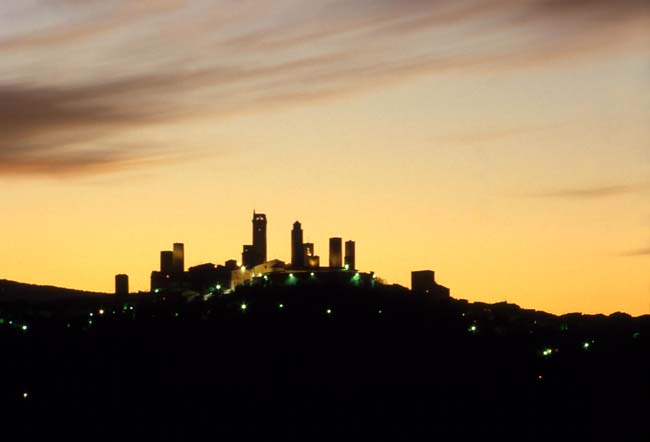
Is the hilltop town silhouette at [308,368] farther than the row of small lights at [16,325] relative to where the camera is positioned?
No

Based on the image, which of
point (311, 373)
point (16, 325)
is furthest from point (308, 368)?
point (16, 325)

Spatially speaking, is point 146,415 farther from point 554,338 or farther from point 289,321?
point 554,338

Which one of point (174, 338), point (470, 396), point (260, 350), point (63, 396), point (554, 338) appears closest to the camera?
point (63, 396)

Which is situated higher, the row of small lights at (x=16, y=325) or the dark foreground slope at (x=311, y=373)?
the row of small lights at (x=16, y=325)

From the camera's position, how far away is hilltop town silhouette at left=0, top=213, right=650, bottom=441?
8481 centimetres

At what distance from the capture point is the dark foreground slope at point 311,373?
84.4 m

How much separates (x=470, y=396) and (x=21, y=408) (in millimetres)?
36277

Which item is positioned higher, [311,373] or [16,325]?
[16,325]

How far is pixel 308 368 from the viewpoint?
108750 millimetres

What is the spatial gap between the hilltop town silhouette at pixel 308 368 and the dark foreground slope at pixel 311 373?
22 centimetres

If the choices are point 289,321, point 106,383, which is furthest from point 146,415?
point 289,321

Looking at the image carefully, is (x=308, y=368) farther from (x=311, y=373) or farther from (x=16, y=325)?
(x=16, y=325)

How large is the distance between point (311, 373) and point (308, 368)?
197 cm

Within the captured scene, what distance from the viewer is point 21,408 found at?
8938cm
